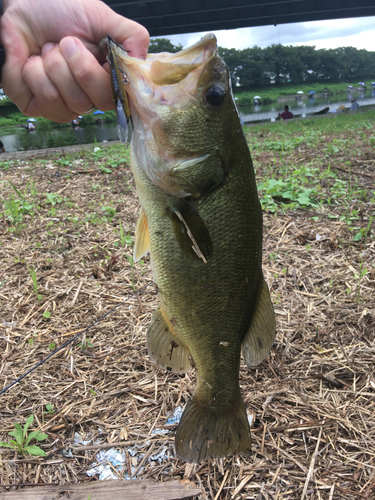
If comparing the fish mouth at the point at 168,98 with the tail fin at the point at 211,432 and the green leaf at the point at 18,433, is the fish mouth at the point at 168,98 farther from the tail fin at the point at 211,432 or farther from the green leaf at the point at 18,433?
the green leaf at the point at 18,433

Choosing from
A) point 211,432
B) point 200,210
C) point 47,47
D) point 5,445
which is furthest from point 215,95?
point 5,445

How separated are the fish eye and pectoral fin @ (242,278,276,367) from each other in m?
0.76

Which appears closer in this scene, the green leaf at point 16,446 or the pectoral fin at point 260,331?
the pectoral fin at point 260,331

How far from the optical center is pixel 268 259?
10.6 feet

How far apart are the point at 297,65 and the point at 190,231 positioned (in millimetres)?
90578

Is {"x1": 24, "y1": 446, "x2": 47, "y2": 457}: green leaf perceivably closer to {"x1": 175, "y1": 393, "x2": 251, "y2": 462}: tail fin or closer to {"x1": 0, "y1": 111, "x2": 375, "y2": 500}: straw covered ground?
{"x1": 0, "y1": 111, "x2": 375, "y2": 500}: straw covered ground

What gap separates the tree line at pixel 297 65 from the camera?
71.0 meters

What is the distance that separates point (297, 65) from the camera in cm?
7738

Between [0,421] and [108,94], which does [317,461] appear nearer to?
[0,421]

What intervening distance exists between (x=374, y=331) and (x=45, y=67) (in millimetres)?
2569

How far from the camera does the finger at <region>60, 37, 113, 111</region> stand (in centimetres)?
148

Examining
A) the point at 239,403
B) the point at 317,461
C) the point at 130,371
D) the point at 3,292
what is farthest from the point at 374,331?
the point at 3,292

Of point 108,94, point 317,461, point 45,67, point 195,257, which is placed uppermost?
point 45,67

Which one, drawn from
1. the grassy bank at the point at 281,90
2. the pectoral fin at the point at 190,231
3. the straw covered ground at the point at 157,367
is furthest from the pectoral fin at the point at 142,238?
the grassy bank at the point at 281,90
